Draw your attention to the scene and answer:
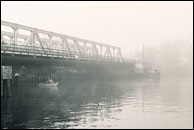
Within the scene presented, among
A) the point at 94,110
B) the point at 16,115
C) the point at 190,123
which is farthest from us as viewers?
the point at 94,110

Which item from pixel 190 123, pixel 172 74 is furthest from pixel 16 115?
pixel 172 74

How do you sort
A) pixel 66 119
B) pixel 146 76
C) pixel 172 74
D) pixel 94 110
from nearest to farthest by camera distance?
pixel 66 119 < pixel 94 110 < pixel 146 76 < pixel 172 74

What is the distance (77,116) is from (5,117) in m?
6.16

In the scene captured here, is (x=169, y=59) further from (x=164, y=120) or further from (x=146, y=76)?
(x=164, y=120)

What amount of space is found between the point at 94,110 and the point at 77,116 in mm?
4209

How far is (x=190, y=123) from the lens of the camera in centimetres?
2403

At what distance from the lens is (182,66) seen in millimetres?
176500

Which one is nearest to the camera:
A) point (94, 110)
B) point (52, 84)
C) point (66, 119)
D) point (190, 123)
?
point (190, 123)

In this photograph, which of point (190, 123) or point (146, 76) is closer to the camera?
point (190, 123)

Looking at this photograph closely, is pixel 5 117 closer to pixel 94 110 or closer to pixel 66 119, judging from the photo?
pixel 66 119

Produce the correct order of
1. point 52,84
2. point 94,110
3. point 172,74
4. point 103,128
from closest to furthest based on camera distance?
point 103,128 → point 94,110 → point 52,84 → point 172,74

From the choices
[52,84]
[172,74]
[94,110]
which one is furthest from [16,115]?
[172,74]

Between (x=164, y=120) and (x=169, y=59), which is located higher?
(x=169, y=59)

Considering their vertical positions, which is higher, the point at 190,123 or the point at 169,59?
the point at 169,59
